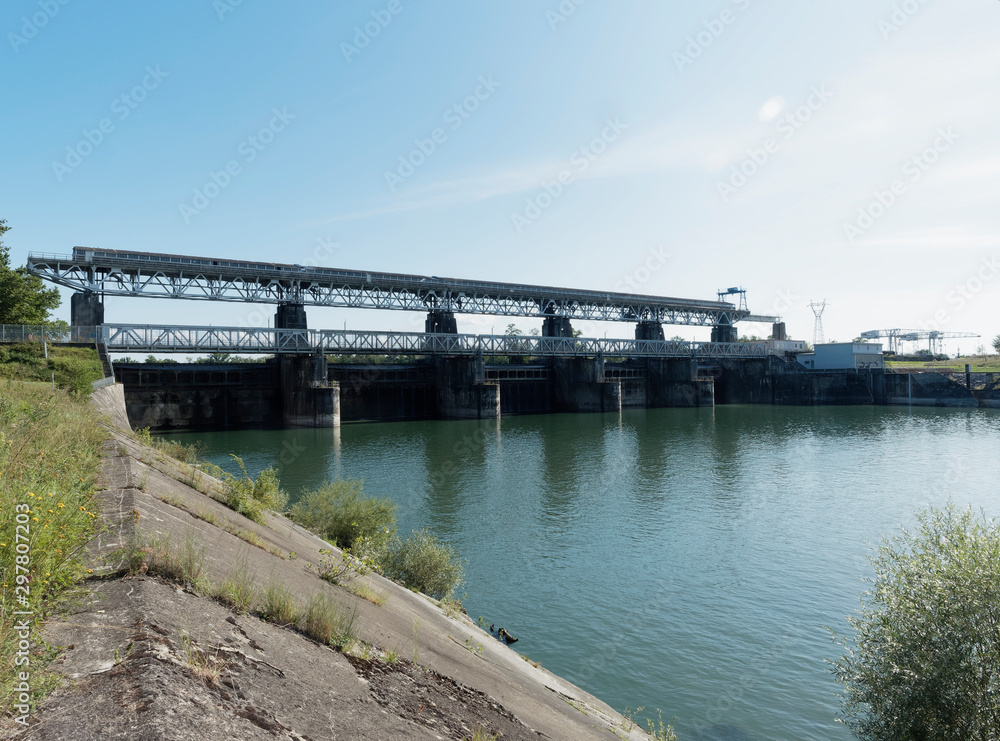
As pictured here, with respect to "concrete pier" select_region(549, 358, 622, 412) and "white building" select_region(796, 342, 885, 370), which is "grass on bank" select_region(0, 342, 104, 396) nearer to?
"concrete pier" select_region(549, 358, 622, 412)

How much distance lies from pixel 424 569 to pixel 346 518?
7.81ft

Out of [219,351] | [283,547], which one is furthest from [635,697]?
[219,351]

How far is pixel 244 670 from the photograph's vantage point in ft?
12.2

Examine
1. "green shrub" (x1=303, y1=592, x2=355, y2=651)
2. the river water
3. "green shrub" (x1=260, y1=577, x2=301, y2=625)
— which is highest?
"green shrub" (x1=260, y1=577, x2=301, y2=625)

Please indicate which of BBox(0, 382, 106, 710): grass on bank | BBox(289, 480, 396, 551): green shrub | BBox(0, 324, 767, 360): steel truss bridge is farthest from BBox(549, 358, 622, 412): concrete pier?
BBox(0, 382, 106, 710): grass on bank

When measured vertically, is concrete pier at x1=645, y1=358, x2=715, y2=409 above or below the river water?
above

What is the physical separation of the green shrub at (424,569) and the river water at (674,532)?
0.96 m

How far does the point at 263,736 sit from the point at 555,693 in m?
4.99

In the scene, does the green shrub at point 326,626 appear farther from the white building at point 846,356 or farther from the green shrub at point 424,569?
the white building at point 846,356

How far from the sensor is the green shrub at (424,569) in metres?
11.5

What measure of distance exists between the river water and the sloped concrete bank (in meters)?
3.03

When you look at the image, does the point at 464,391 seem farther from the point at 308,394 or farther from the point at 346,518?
the point at 346,518

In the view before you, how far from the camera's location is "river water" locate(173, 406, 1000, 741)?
9.77 metres

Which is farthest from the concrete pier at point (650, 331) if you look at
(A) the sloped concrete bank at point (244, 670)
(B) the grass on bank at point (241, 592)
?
(B) the grass on bank at point (241, 592)
